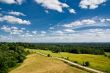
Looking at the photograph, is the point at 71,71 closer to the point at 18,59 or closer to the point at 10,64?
the point at 10,64

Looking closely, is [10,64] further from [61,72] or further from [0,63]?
[61,72]

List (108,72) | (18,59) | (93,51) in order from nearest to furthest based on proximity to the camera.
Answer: (108,72) < (18,59) < (93,51)

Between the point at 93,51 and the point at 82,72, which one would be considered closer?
the point at 82,72

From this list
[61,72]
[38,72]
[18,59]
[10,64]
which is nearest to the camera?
[61,72]

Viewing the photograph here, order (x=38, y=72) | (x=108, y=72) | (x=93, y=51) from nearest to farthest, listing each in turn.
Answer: (x=108, y=72) → (x=38, y=72) → (x=93, y=51)

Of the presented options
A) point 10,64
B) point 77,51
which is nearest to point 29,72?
point 10,64

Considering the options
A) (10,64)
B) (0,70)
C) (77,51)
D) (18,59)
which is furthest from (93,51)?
(0,70)

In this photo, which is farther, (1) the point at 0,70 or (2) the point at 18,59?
(2) the point at 18,59

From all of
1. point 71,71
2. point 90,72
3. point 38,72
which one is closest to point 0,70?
point 38,72

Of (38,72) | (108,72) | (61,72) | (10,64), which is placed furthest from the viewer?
(10,64)
